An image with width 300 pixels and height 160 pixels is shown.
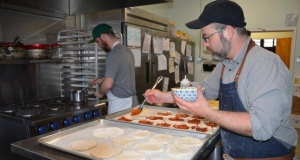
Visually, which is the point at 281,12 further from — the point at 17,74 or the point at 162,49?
the point at 17,74

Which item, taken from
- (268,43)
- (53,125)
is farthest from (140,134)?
(268,43)

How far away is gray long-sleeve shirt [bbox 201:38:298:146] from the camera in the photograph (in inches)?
39.0

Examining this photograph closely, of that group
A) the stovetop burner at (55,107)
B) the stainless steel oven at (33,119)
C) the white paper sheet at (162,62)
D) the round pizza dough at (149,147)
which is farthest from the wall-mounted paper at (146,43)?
the round pizza dough at (149,147)

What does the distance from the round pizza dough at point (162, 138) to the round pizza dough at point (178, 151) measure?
0.08 metres

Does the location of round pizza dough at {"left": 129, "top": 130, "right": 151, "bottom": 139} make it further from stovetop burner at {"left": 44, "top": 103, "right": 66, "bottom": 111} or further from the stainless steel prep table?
stovetop burner at {"left": 44, "top": 103, "right": 66, "bottom": 111}

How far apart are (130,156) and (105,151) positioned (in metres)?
0.15

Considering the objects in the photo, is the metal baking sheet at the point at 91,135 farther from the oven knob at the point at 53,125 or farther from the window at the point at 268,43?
the window at the point at 268,43

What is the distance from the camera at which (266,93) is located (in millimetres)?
1003

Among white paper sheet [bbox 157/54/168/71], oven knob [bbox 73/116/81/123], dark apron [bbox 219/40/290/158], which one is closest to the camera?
dark apron [bbox 219/40/290/158]

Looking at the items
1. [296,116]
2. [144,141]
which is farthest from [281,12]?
[144,141]

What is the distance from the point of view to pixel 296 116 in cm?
471

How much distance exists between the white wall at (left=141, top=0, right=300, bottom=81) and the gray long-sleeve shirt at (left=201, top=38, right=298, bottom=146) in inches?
158

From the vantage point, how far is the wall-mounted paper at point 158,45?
145 inches

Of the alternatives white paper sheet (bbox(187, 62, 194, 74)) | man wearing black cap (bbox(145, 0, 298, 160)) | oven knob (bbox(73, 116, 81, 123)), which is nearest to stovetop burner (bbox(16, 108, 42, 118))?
oven knob (bbox(73, 116, 81, 123))
